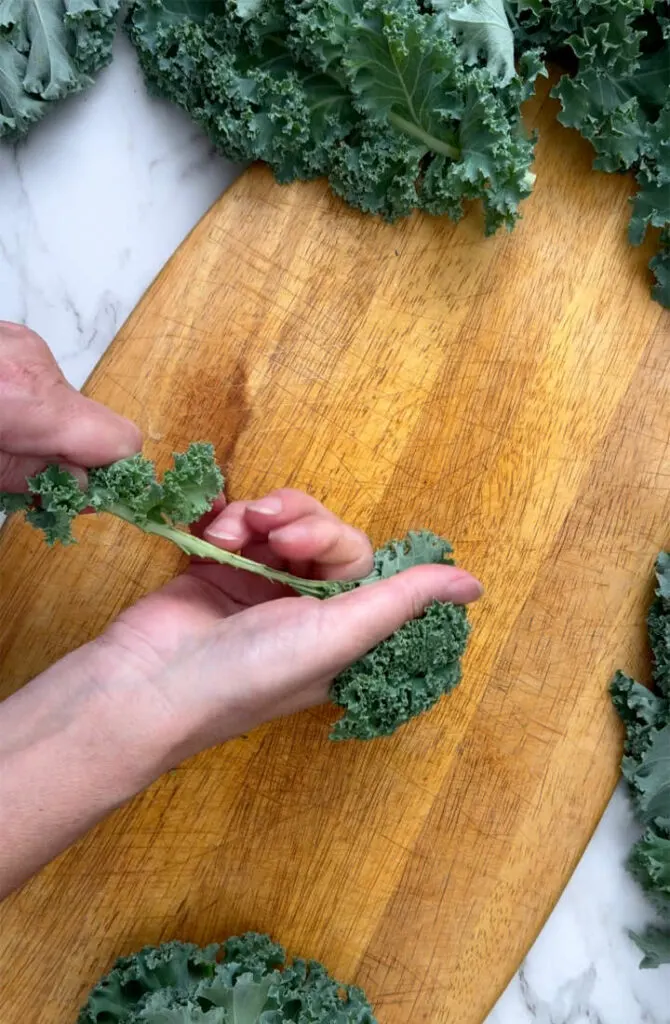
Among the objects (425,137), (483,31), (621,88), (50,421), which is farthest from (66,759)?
(621,88)

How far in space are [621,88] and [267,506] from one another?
1.29 m

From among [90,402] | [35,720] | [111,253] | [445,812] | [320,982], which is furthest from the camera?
[111,253]

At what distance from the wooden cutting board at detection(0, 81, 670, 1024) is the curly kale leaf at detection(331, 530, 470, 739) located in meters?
0.25

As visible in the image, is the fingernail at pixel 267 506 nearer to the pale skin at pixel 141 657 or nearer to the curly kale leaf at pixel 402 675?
the pale skin at pixel 141 657

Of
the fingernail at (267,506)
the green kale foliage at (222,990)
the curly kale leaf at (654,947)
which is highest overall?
the fingernail at (267,506)

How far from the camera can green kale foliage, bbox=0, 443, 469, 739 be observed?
1641 millimetres

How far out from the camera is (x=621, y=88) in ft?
6.48

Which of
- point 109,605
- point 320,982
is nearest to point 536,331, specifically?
point 109,605

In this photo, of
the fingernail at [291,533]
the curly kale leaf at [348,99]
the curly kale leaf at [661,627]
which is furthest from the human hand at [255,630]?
the curly kale leaf at [348,99]

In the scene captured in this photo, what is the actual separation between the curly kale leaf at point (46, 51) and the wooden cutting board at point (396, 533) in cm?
45

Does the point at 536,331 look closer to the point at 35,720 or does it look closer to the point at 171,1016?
the point at 35,720

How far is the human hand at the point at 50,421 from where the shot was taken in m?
1.64

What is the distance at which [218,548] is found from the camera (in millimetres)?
1756

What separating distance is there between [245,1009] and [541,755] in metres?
0.86
